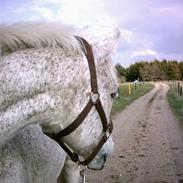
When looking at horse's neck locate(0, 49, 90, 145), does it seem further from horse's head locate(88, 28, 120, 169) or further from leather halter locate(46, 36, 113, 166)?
horse's head locate(88, 28, 120, 169)

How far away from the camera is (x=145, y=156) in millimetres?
9828

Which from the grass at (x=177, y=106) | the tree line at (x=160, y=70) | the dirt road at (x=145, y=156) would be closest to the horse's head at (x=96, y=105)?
the dirt road at (x=145, y=156)

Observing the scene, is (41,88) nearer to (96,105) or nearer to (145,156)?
(96,105)

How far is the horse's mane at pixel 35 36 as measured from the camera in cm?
270

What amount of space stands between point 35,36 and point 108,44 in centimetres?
57

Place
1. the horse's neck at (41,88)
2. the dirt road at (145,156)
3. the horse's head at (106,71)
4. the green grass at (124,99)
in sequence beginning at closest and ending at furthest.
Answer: the horse's neck at (41,88) < the horse's head at (106,71) < the dirt road at (145,156) < the green grass at (124,99)

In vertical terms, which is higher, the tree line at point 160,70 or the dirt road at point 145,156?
the dirt road at point 145,156

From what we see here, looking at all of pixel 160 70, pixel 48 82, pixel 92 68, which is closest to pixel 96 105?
pixel 92 68

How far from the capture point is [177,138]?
41.0 ft

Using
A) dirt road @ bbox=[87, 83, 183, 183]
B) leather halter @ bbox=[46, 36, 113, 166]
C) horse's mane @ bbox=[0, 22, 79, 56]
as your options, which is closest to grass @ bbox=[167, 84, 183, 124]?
dirt road @ bbox=[87, 83, 183, 183]

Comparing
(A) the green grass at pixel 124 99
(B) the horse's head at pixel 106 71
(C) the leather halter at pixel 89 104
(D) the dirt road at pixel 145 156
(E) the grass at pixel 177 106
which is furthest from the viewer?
(A) the green grass at pixel 124 99

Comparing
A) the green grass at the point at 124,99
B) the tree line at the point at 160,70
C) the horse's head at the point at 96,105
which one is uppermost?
the horse's head at the point at 96,105

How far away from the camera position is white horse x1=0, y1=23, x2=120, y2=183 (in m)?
2.64

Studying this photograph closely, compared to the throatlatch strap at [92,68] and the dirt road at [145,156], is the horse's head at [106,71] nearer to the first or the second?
the throatlatch strap at [92,68]
